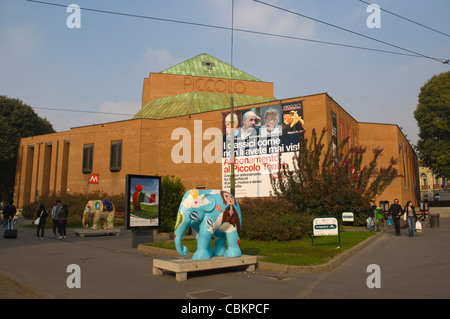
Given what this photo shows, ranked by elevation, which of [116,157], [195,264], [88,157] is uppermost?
[88,157]

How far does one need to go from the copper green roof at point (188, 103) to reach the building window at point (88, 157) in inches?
294

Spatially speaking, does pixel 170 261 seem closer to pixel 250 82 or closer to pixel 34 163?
pixel 250 82

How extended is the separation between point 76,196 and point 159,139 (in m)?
9.84

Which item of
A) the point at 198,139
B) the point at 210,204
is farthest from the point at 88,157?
the point at 210,204

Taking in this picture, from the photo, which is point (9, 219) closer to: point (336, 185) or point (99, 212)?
point (99, 212)

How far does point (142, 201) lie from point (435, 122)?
1637 inches

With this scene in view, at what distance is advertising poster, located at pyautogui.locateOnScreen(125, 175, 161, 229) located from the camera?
1425 cm

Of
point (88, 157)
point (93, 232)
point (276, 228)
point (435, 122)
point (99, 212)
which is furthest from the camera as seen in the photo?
point (435, 122)

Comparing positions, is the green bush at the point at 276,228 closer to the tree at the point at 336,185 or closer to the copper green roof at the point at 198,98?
the tree at the point at 336,185

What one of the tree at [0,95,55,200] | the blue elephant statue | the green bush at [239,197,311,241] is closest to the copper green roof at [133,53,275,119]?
the tree at [0,95,55,200]

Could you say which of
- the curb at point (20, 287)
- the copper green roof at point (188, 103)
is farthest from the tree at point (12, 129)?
the curb at point (20, 287)

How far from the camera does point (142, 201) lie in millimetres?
14648

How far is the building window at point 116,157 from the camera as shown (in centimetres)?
3813

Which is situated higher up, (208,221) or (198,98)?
(198,98)
